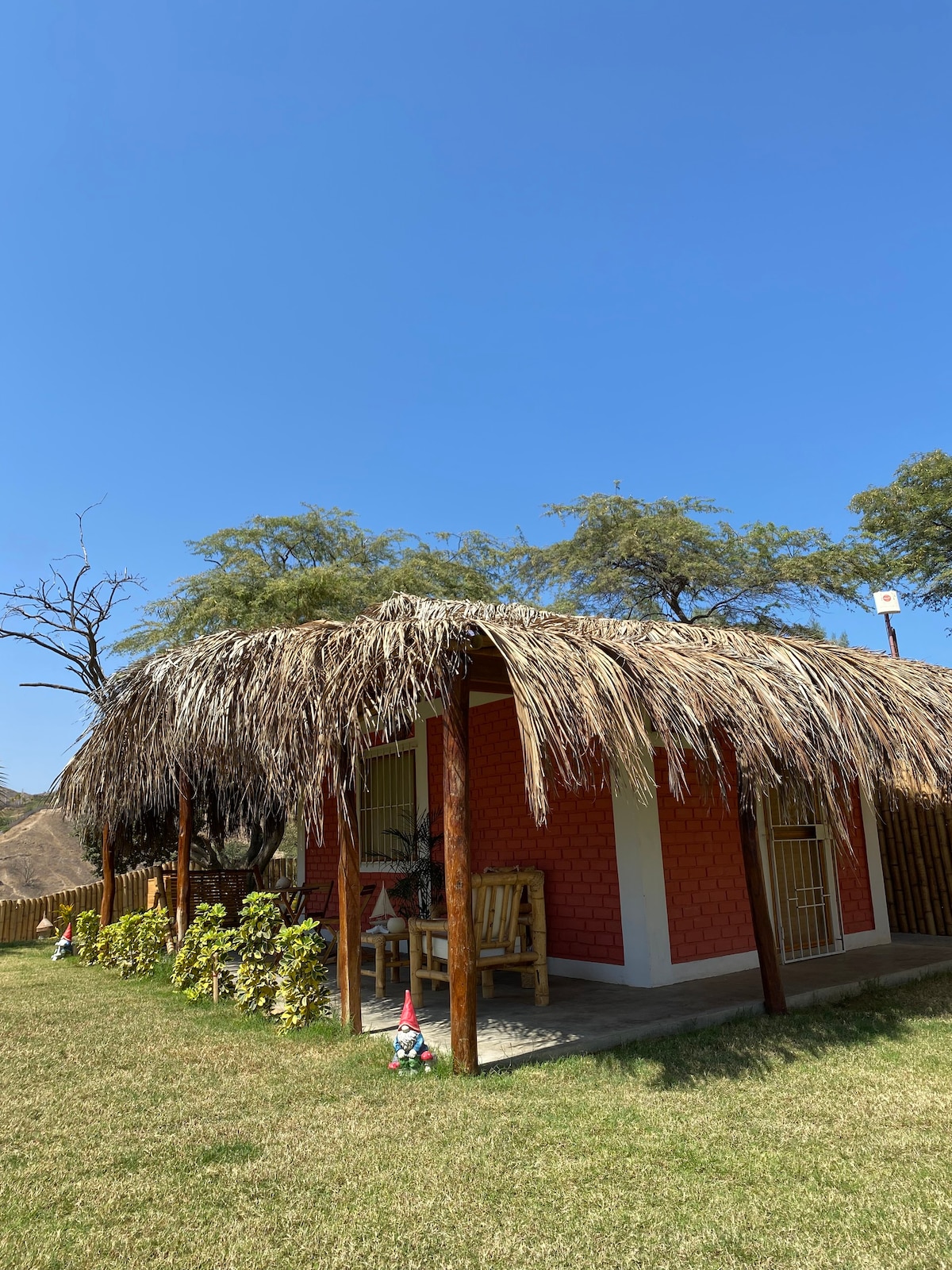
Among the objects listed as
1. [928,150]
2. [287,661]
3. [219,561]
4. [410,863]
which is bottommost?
[410,863]

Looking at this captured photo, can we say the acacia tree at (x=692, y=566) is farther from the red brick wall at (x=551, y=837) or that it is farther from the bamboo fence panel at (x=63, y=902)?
the red brick wall at (x=551, y=837)

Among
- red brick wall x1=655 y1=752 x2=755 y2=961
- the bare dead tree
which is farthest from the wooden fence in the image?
red brick wall x1=655 y1=752 x2=755 y2=961

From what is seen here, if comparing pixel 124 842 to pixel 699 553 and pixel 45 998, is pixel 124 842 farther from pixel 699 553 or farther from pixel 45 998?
pixel 699 553

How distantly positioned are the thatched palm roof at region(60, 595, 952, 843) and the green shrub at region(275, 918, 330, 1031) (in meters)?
1.09

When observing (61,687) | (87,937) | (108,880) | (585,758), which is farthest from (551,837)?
(61,687)

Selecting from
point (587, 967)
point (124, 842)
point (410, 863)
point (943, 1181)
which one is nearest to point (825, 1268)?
point (943, 1181)

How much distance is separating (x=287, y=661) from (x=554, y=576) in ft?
57.0

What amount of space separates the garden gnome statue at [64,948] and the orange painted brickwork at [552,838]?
219 inches

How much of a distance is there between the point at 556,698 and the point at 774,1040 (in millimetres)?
2953

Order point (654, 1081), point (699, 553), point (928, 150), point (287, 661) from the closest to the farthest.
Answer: point (654, 1081) < point (287, 661) < point (928, 150) < point (699, 553)

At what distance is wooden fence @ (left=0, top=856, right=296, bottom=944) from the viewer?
14070mm

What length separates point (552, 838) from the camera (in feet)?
25.4

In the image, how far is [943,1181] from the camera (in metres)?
3.13

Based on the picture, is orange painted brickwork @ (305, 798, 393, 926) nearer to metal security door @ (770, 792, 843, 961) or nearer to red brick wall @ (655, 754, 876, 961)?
red brick wall @ (655, 754, 876, 961)
